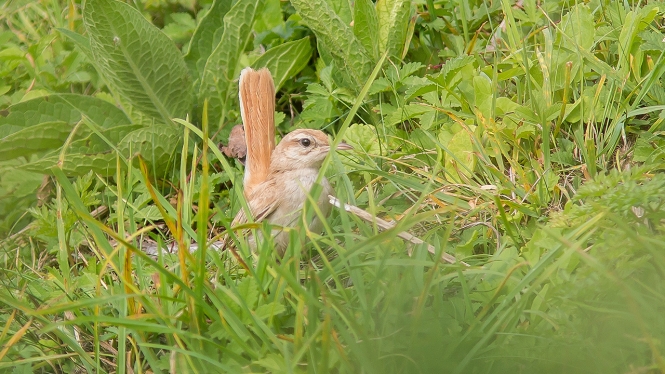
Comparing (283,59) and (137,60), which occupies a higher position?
(137,60)

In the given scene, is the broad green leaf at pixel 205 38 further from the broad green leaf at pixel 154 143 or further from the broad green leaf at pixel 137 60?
the broad green leaf at pixel 154 143

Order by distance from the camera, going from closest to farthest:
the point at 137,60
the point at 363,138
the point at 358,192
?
the point at 358,192 → the point at 363,138 → the point at 137,60

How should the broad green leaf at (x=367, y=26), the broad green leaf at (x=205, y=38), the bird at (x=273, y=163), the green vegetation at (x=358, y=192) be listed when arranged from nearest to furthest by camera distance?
1. the green vegetation at (x=358, y=192)
2. the bird at (x=273, y=163)
3. the broad green leaf at (x=367, y=26)
4. the broad green leaf at (x=205, y=38)

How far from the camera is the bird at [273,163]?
4.53m

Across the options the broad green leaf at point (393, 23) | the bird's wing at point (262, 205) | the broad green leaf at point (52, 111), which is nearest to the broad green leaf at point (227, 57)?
the broad green leaf at point (52, 111)

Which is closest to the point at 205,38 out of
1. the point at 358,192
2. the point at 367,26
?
the point at 367,26

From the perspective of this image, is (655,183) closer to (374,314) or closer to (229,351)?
(374,314)

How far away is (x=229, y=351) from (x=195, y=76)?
331 centimetres

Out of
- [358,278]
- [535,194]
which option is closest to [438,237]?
[535,194]

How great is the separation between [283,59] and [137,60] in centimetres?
109

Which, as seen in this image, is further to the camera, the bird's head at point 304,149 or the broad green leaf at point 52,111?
the broad green leaf at point 52,111

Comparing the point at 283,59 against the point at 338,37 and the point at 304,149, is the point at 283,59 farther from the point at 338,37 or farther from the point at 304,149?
the point at 304,149

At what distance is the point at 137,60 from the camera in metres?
5.24

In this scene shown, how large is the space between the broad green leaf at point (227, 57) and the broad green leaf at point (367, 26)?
82cm
